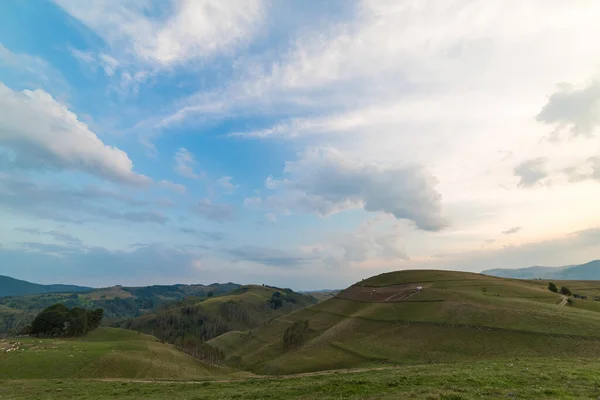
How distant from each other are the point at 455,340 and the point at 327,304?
9481cm

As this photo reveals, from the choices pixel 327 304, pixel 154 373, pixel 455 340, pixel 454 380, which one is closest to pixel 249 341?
pixel 327 304

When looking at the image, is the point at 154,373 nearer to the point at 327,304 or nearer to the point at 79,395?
the point at 79,395

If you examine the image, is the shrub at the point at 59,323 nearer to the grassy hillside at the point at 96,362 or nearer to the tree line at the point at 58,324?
the tree line at the point at 58,324

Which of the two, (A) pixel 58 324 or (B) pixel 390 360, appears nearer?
(B) pixel 390 360

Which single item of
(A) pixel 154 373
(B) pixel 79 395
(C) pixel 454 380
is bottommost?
(A) pixel 154 373

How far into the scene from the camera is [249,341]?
488ft

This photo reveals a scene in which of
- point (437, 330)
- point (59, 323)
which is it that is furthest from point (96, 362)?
point (437, 330)

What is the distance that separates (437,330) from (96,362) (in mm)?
77007

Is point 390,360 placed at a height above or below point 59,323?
below

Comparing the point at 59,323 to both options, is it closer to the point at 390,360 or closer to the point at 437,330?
the point at 390,360

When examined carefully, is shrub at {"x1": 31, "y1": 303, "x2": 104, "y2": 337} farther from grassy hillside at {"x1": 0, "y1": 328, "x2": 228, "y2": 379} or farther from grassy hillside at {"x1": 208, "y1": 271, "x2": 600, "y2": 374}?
grassy hillside at {"x1": 208, "y1": 271, "x2": 600, "y2": 374}

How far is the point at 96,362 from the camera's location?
6006 cm

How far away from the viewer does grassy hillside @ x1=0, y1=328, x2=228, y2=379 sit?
53594 millimetres

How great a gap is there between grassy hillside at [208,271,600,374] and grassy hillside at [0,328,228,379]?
2528cm
